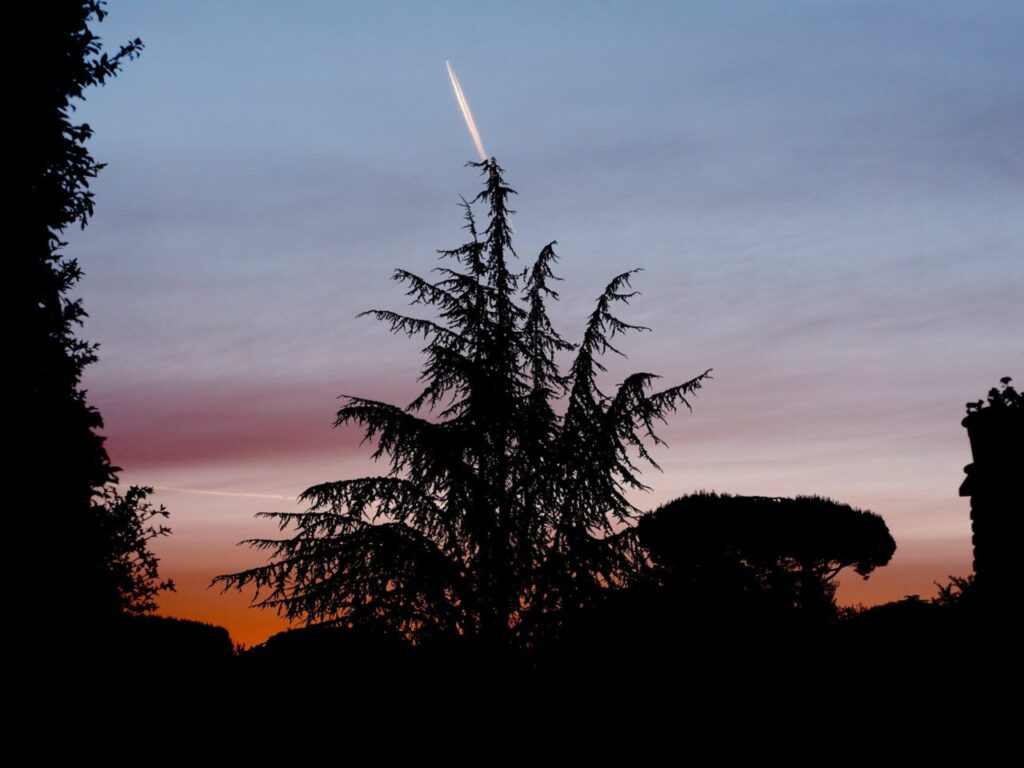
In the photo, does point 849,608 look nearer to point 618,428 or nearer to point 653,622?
point 653,622

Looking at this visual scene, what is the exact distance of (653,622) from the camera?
45.4 feet

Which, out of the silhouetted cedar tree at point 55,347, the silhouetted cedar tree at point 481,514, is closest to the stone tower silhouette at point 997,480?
the silhouetted cedar tree at point 481,514

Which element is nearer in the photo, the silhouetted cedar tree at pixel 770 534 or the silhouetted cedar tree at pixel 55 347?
the silhouetted cedar tree at pixel 55 347

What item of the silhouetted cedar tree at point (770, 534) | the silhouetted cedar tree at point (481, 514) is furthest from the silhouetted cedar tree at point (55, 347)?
the silhouetted cedar tree at point (770, 534)

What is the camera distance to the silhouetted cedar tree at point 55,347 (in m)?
17.8

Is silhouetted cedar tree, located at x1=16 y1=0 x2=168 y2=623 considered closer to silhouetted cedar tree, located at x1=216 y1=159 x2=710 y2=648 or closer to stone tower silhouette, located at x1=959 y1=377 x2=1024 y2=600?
silhouetted cedar tree, located at x1=216 y1=159 x2=710 y2=648

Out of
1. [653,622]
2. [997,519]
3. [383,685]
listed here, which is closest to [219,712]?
[383,685]

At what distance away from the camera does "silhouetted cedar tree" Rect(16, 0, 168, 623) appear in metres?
17.8

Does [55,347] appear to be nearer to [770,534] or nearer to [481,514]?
[481,514]

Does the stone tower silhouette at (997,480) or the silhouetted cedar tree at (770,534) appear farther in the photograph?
the silhouetted cedar tree at (770,534)

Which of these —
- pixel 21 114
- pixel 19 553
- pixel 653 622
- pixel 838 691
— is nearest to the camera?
pixel 838 691

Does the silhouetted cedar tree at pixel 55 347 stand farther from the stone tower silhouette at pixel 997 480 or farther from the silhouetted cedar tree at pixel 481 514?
the stone tower silhouette at pixel 997 480

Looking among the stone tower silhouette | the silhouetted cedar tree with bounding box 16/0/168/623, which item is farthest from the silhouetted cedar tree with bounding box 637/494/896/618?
the silhouetted cedar tree with bounding box 16/0/168/623

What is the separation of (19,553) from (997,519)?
19.7m
